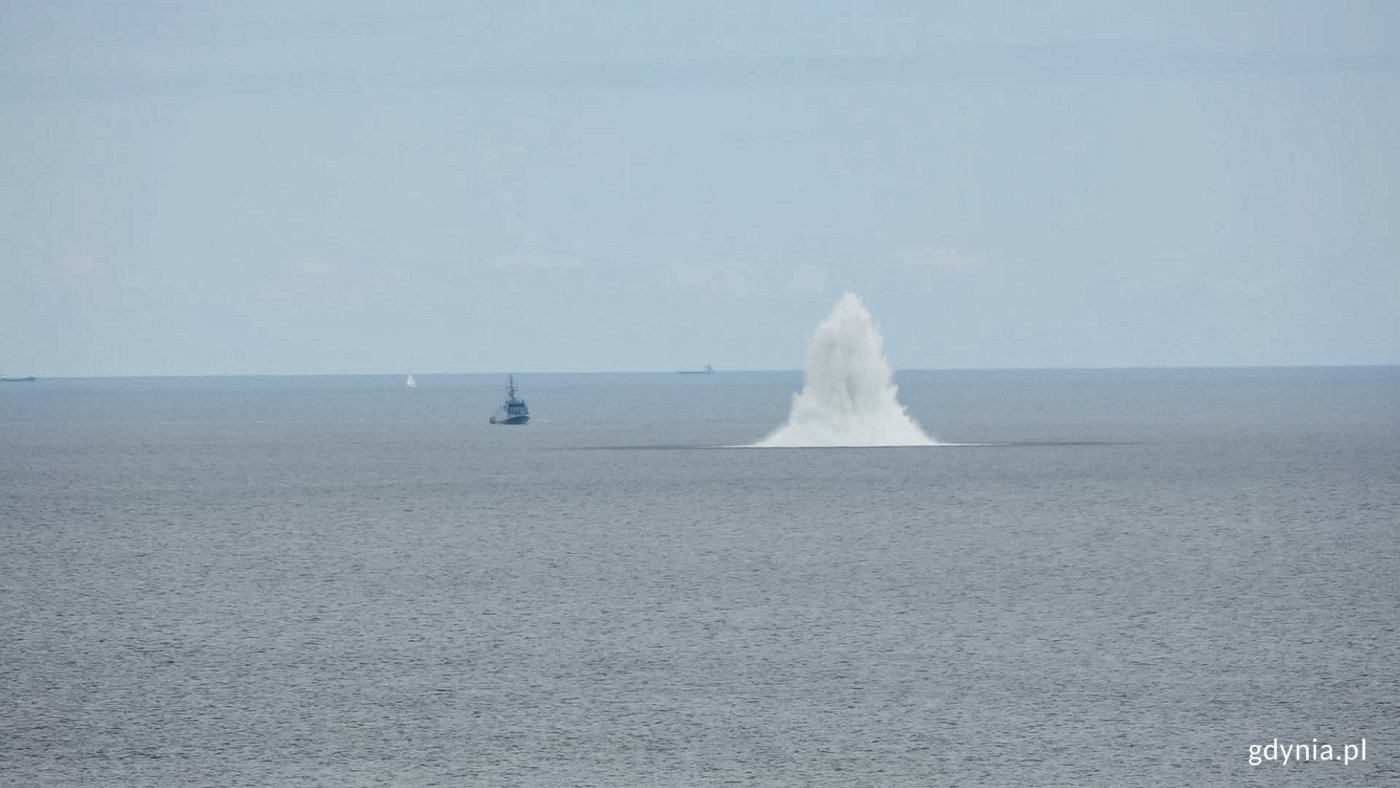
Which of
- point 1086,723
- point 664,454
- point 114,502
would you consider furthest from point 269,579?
point 664,454

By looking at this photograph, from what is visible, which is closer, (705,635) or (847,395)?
(705,635)

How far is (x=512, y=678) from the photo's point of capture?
3556 cm

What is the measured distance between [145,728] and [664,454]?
101m

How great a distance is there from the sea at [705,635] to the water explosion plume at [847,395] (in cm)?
2316

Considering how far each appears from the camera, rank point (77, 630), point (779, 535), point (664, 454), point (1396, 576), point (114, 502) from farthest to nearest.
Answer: point (664, 454) < point (114, 502) < point (779, 535) < point (1396, 576) < point (77, 630)

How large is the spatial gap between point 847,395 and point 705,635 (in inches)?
3494

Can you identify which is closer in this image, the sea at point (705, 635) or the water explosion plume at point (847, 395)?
the sea at point (705, 635)

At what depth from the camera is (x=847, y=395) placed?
130 meters

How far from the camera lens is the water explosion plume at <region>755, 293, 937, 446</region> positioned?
119375 mm

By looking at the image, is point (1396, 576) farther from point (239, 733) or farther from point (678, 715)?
point (239, 733)

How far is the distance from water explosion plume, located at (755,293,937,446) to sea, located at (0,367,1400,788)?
76.0 ft

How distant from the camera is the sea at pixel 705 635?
92.8 feet

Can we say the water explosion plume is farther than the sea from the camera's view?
Yes

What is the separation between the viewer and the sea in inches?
1113
